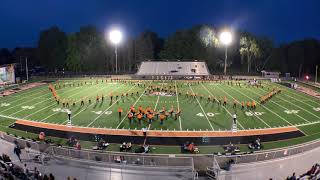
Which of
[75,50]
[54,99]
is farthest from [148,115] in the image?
[75,50]

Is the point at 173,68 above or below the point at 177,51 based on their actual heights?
below

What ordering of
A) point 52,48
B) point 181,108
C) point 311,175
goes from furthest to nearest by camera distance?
point 52,48, point 181,108, point 311,175

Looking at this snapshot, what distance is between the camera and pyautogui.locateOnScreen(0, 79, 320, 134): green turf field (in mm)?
27703

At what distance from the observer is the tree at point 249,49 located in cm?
7838

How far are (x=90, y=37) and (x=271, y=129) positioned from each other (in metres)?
61.2

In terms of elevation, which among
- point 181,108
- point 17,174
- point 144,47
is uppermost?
point 144,47

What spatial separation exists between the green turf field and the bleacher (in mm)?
20072

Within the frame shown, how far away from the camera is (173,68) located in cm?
7144

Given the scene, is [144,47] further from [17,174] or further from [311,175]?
[311,175]

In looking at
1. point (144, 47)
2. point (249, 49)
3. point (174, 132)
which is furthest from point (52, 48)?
point (174, 132)

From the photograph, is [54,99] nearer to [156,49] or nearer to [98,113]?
[98,113]

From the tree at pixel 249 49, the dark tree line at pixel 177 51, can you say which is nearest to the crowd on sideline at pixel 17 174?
the dark tree line at pixel 177 51

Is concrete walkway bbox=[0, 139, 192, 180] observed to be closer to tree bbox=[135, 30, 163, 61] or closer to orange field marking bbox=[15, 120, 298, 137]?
orange field marking bbox=[15, 120, 298, 137]

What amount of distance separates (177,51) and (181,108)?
162 feet
